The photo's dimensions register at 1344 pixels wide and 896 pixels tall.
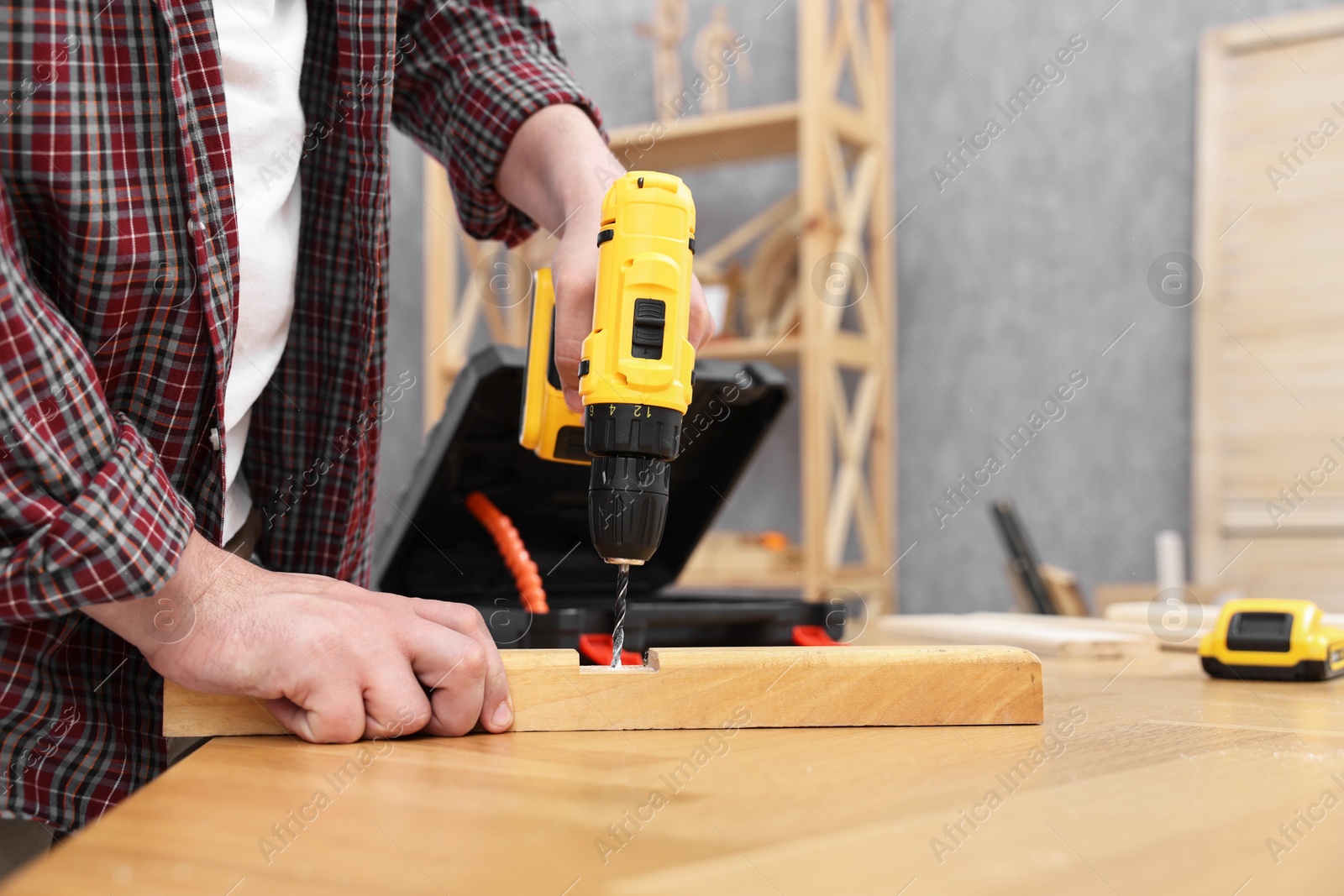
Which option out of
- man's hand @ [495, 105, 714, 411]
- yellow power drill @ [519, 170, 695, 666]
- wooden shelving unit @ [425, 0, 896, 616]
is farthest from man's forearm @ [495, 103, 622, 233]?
wooden shelving unit @ [425, 0, 896, 616]

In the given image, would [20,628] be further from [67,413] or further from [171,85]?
[171,85]

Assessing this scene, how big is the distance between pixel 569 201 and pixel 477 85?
0.16 m

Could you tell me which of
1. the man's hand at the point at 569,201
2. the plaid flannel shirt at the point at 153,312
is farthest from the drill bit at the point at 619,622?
the plaid flannel shirt at the point at 153,312

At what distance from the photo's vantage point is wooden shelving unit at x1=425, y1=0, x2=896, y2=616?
95.0 inches

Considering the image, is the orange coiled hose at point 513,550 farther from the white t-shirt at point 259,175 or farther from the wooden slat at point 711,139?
the wooden slat at point 711,139

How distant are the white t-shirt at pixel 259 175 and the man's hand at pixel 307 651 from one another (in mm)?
171

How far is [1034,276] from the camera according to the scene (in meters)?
2.55

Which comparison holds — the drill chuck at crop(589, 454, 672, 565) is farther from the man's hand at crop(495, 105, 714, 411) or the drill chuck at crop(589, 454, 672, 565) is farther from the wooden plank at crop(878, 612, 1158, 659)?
the wooden plank at crop(878, 612, 1158, 659)

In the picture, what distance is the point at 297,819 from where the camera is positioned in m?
0.40

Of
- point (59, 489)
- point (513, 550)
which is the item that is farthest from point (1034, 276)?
point (59, 489)

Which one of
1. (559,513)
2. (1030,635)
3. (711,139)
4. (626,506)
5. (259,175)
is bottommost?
(1030,635)

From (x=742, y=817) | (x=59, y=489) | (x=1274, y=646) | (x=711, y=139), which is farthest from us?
(x=711, y=139)

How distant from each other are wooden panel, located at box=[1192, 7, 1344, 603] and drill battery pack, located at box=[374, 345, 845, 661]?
1494 mm

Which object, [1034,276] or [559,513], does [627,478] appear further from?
[1034,276]
